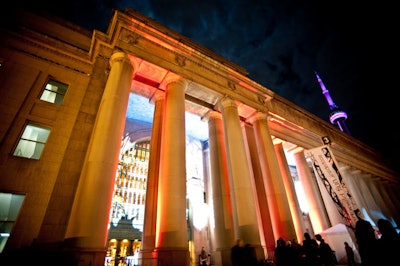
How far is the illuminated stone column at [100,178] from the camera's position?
585 centimetres

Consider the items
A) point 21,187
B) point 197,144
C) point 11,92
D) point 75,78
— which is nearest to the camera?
point 21,187

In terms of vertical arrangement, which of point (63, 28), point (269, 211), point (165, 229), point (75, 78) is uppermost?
point (63, 28)

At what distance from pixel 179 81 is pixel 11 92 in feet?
25.7

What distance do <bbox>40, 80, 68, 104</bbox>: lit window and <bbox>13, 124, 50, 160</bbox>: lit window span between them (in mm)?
1723

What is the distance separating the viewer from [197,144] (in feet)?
66.8

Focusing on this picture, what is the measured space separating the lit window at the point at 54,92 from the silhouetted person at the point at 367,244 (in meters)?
12.6

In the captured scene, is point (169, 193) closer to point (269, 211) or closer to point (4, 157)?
point (4, 157)

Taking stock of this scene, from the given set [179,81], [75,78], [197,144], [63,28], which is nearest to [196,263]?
[197,144]

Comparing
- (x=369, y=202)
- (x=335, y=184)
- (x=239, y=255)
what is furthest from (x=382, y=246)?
(x=369, y=202)

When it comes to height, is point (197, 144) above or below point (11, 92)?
above

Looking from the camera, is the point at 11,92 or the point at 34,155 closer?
the point at 34,155

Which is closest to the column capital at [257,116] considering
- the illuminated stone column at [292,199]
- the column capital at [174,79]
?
the illuminated stone column at [292,199]

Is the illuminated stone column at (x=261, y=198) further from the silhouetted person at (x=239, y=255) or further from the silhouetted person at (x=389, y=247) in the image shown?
the silhouetted person at (x=389, y=247)

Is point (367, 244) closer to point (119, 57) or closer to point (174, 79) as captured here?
point (174, 79)
